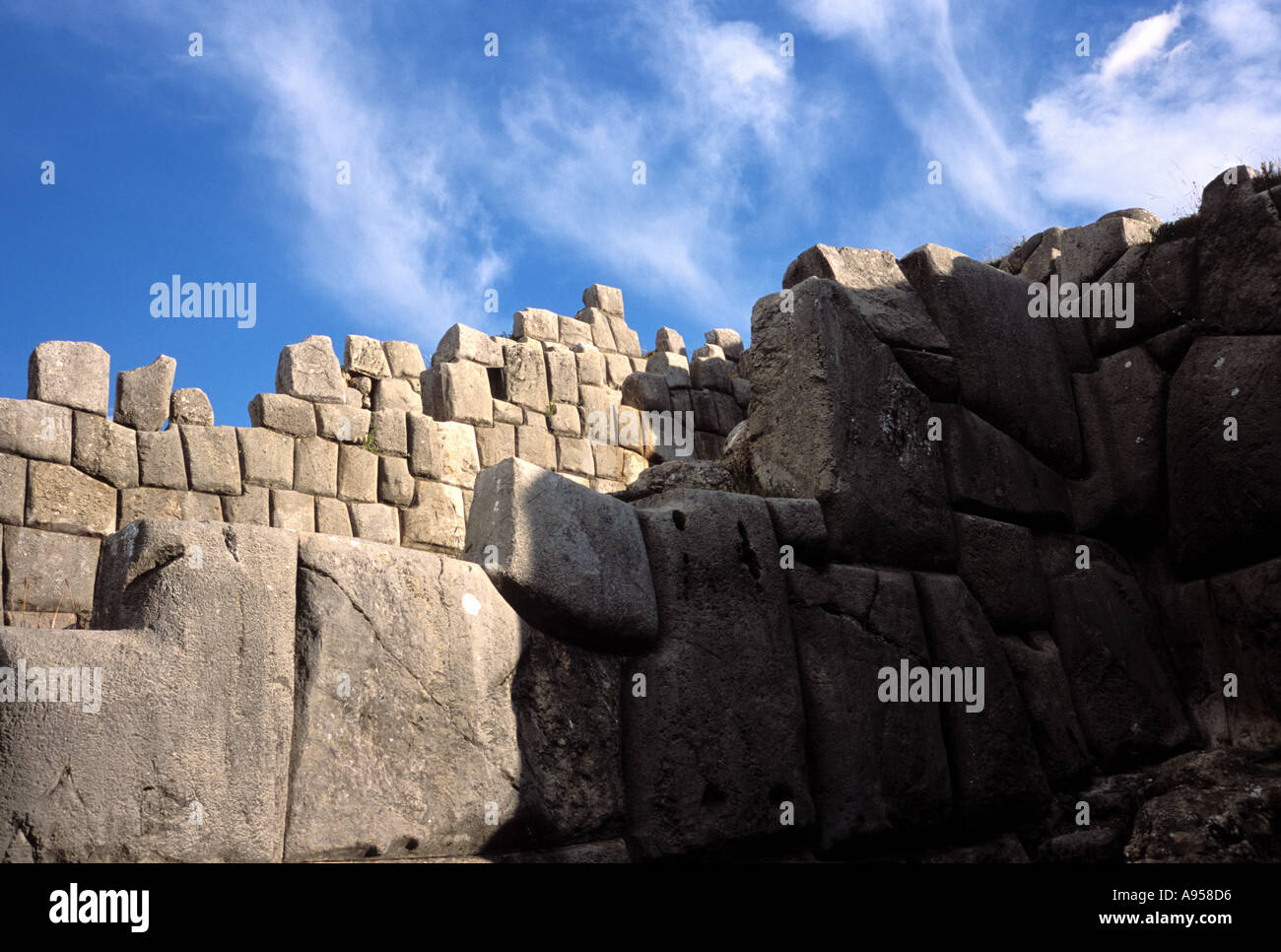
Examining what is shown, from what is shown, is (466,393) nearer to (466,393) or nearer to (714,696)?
(466,393)

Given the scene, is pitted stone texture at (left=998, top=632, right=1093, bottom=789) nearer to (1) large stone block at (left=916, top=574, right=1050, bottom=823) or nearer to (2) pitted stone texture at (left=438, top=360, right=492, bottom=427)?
(1) large stone block at (left=916, top=574, right=1050, bottom=823)

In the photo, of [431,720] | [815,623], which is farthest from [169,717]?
[815,623]

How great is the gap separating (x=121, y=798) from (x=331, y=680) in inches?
26.5

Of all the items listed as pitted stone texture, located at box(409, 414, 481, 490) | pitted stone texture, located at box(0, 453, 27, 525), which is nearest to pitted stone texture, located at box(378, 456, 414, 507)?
pitted stone texture, located at box(409, 414, 481, 490)

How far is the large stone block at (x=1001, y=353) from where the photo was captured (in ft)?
19.6

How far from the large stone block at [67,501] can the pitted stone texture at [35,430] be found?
0.10 meters

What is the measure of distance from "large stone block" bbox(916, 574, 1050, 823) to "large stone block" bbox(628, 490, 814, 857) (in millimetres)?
903

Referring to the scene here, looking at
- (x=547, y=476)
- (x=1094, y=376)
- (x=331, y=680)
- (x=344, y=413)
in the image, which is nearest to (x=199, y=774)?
(x=331, y=680)

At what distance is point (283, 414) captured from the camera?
10852 mm

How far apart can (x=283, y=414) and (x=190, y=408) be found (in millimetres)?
992

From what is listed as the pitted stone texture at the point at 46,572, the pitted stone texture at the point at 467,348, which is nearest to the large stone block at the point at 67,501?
the pitted stone texture at the point at 46,572

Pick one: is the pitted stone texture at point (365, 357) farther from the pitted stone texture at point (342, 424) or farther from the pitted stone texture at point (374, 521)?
the pitted stone texture at point (374, 521)

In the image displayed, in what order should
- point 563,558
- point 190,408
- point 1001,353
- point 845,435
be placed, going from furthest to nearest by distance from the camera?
point 190,408, point 1001,353, point 845,435, point 563,558

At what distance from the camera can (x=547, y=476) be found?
166 inches
